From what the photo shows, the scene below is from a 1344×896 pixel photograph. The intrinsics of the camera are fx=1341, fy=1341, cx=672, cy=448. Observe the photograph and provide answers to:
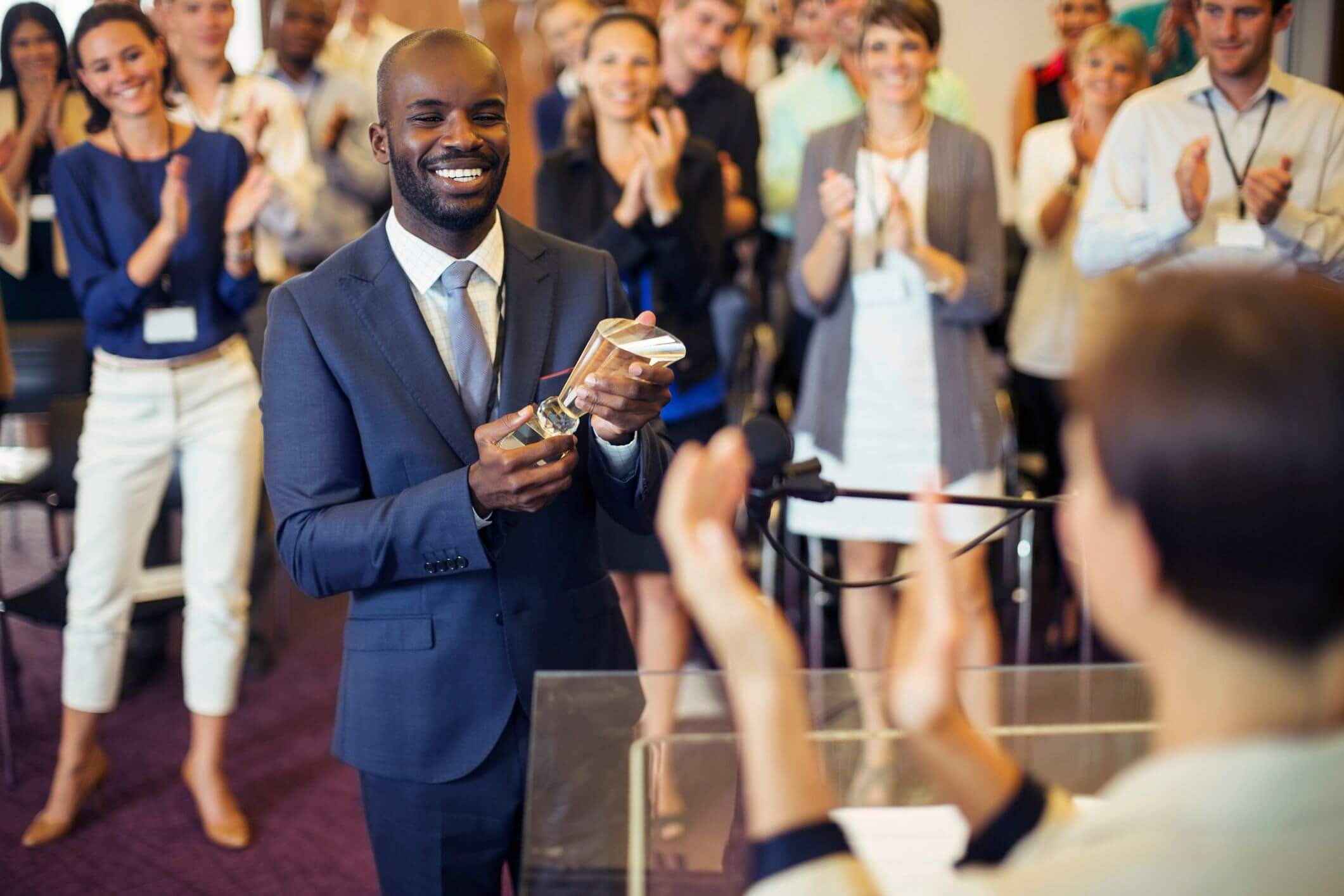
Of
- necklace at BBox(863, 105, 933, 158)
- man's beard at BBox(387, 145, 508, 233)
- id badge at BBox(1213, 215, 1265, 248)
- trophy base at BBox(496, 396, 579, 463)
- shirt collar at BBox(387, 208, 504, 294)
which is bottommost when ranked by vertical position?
trophy base at BBox(496, 396, 579, 463)

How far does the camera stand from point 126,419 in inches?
125

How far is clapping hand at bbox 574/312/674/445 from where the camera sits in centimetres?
162

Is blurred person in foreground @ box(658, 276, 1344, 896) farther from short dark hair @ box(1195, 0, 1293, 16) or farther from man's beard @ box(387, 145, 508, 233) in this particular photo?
short dark hair @ box(1195, 0, 1293, 16)

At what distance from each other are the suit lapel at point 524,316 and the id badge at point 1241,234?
Result: 5.82 ft

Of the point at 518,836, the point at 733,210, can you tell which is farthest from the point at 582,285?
the point at 733,210

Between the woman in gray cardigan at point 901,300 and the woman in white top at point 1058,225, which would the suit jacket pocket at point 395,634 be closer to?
the woman in gray cardigan at point 901,300

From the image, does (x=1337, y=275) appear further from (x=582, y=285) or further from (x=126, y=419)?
(x=126, y=419)

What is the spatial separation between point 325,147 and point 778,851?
4518 mm

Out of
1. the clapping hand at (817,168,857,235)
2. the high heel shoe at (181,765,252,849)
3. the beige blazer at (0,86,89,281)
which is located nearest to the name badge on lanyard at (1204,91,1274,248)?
the clapping hand at (817,168,857,235)

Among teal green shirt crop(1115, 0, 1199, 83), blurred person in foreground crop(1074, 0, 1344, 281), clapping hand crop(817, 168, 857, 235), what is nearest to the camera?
blurred person in foreground crop(1074, 0, 1344, 281)

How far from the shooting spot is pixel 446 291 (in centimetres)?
185

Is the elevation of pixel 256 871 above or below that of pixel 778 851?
below

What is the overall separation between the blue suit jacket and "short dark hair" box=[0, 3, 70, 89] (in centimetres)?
249

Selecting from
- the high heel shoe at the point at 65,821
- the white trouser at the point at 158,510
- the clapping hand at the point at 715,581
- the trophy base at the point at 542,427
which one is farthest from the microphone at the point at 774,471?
the high heel shoe at the point at 65,821
